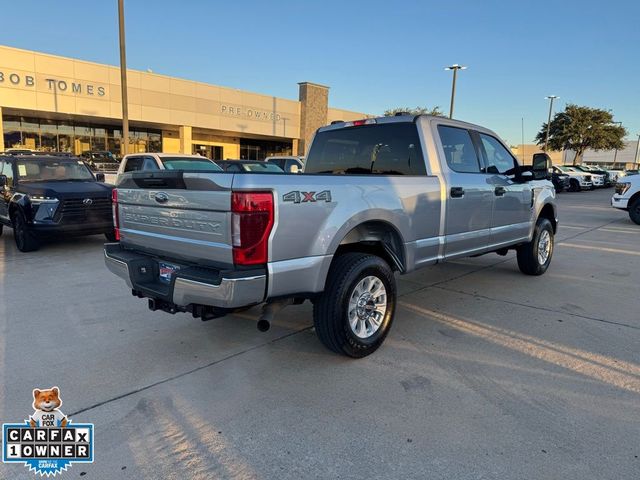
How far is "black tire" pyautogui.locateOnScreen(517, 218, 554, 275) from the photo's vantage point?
Result: 6.55 meters

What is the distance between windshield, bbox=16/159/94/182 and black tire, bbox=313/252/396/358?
7703 mm

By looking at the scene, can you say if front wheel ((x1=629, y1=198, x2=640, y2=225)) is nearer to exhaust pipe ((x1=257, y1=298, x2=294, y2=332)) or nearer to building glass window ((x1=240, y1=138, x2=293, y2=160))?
exhaust pipe ((x1=257, y1=298, x2=294, y2=332))

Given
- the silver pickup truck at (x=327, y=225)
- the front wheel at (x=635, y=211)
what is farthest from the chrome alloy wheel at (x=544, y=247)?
the front wheel at (x=635, y=211)

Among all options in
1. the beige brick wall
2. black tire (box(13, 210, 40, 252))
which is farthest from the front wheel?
the beige brick wall

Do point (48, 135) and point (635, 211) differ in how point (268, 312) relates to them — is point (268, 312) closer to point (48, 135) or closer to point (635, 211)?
point (635, 211)

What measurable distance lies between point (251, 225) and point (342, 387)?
137 cm

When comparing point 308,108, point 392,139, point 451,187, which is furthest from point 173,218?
point 308,108

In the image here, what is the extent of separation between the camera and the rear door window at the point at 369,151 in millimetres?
4570

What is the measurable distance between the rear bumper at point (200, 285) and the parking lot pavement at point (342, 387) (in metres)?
0.67

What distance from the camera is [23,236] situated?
813 centimetres

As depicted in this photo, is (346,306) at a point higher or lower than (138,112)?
lower

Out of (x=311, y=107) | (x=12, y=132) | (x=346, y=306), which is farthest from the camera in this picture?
→ (x=311, y=107)

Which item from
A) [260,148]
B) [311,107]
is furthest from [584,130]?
[260,148]

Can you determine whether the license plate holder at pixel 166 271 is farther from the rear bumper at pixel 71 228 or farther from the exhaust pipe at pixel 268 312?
the rear bumper at pixel 71 228
